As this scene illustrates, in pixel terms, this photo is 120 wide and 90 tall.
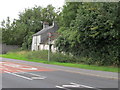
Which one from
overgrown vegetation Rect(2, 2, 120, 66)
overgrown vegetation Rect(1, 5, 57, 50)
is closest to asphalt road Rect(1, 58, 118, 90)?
overgrown vegetation Rect(2, 2, 120, 66)

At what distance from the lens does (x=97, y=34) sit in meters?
22.5

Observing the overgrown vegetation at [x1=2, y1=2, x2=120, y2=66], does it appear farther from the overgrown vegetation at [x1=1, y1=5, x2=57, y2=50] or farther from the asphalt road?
the overgrown vegetation at [x1=1, y1=5, x2=57, y2=50]

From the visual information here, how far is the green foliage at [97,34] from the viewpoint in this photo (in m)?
19.8

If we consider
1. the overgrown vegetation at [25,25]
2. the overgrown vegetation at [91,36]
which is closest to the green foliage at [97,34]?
the overgrown vegetation at [91,36]

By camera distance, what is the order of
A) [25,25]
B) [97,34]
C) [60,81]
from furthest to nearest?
[25,25]
[97,34]
[60,81]

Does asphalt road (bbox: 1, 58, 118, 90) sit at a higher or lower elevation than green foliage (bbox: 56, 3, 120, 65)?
lower

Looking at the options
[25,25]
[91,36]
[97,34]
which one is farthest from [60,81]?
[25,25]

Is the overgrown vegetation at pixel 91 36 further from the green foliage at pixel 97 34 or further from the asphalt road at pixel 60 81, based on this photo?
the asphalt road at pixel 60 81

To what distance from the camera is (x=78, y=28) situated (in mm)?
24047

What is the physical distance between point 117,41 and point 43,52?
48.7 feet

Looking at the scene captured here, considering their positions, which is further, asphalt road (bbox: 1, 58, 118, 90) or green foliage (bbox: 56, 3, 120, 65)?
green foliage (bbox: 56, 3, 120, 65)

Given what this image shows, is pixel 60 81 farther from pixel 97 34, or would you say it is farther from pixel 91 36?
pixel 91 36

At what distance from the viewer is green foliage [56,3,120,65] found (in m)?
19.8

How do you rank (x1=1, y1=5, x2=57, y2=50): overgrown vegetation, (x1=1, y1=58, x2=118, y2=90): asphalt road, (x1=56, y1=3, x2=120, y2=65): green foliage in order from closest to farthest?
(x1=1, y1=58, x2=118, y2=90): asphalt road, (x1=56, y1=3, x2=120, y2=65): green foliage, (x1=1, y1=5, x2=57, y2=50): overgrown vegetation
